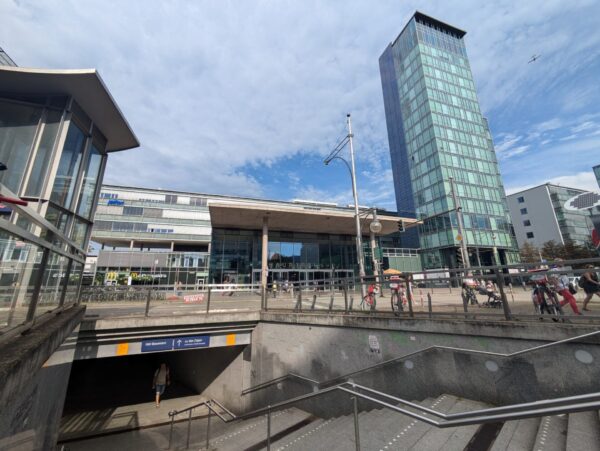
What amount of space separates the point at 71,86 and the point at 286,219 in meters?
23.0

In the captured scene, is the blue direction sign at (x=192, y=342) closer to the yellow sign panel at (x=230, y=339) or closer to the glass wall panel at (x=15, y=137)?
the yellow sign panel at (x=230, y=339)

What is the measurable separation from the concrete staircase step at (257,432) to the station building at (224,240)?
14.7m

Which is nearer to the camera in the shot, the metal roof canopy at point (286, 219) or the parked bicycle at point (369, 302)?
the parked bicycle at point (369, 302)

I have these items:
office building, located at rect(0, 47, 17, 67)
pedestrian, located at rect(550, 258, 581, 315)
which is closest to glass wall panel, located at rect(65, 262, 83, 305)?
office building, located at rect(0, 47, 17, 67)

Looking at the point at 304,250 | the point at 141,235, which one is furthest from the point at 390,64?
the point at 141,235

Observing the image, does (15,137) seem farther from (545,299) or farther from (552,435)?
(545,299)

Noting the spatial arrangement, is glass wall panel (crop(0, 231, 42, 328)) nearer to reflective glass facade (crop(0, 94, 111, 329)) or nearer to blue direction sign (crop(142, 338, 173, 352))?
reflective glass facade (crop(0, 94, 111, 329))

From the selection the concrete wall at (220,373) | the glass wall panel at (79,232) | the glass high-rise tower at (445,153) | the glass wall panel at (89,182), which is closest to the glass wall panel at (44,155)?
the glass wall panel at (89,182)

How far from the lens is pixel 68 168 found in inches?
326

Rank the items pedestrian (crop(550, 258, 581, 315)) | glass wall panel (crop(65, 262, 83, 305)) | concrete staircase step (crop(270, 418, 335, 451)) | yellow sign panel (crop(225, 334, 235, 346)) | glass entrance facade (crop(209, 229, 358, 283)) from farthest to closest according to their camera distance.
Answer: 1. glass entrance facade (crop(209, 229, 358, 283))
2. yellow sign panel (crop(225, 334, 235, 346))
3. glass wall panel (crop(65, 262, 83, 305))
4. concrete staircase step (crop(270, 418, 335, 451))
5. pedestrian (crop(550, 258, 581, 315))

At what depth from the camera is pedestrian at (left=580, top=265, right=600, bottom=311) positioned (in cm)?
488

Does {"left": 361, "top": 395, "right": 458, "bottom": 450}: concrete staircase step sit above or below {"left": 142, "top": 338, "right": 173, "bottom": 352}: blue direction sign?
below

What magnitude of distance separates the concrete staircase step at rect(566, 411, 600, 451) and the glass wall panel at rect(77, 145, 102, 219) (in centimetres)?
1256

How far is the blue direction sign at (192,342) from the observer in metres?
9.95
